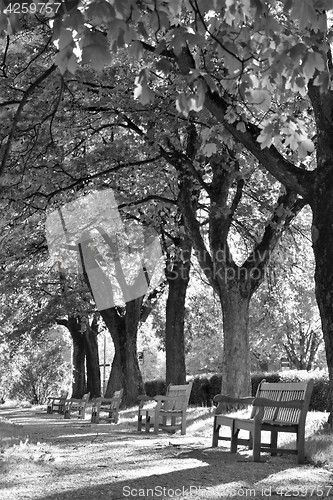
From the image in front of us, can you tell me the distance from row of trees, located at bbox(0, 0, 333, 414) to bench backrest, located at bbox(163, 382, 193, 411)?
168 cm

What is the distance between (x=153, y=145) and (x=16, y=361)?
3155 centimetres

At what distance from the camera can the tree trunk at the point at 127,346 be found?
26.2 metres

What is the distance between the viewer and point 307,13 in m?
4.99

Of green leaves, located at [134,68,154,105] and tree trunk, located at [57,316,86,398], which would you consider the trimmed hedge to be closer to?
tree trunk, located at [57,316,86,398]

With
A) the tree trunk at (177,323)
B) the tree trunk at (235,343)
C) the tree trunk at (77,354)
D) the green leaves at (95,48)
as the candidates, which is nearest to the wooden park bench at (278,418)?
the green leaves at (95,48)

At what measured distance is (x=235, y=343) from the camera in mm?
16547

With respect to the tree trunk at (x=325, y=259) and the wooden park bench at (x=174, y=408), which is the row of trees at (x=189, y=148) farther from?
the wooden park bench at (x=174, y=408)

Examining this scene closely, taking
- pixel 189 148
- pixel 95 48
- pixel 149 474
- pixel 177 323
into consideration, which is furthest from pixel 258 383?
pixel 95 48

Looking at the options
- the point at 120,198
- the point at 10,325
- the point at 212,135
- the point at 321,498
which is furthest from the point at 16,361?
the point at 321,498

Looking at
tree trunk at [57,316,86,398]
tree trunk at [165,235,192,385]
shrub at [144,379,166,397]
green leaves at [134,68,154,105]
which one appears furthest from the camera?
tree trunk at [57,316,86,398]

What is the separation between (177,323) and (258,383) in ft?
23.9

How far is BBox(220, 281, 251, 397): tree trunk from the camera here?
16391mm

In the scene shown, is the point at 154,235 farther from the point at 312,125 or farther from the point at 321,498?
the point at 321,498

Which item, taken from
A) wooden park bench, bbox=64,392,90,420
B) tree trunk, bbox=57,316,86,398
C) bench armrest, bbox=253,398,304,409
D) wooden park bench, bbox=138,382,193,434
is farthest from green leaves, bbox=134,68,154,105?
tree trunk, bbox=57,316,86,398
